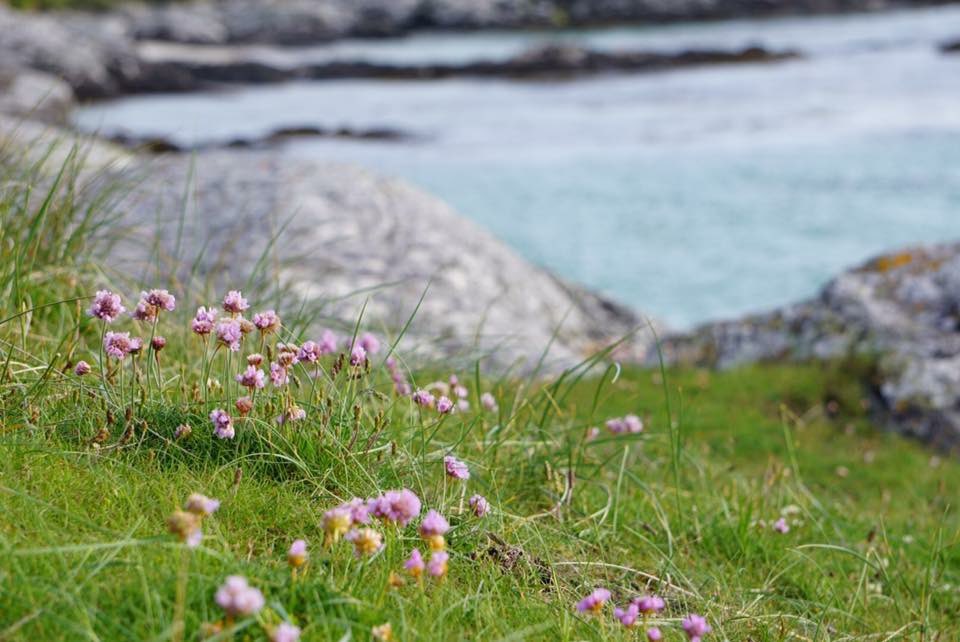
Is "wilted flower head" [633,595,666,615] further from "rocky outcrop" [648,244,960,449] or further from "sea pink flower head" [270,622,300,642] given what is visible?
"rocky outcrop" [648,244,960,449]

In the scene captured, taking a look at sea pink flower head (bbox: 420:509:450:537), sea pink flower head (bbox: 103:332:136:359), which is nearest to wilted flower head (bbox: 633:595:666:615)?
sea pink flower head (bbox: 420:509:450:537)

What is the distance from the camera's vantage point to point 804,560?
4203 millimetres

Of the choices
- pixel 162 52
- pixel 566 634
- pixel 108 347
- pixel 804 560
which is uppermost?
pixel 108 347

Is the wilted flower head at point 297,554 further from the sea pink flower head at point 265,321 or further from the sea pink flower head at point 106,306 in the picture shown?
the sea pink flower head at point 106,306

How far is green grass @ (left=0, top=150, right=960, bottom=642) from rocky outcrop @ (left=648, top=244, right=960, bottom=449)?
2.63m

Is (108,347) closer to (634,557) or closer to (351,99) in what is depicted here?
(634,557)

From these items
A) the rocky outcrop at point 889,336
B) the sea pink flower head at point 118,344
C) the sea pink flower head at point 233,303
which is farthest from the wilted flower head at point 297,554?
the rocky outcrop at point 889,336

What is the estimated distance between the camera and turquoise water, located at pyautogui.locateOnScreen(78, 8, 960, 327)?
17.0m

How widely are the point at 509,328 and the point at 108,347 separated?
18.4 feet

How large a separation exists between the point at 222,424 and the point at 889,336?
6828mm

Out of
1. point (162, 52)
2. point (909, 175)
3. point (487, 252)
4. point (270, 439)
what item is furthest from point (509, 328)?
point (162, 52)

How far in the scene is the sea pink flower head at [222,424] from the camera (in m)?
3.05

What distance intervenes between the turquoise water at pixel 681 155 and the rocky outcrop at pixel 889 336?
4949 millimetres

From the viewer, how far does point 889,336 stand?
338 inches
